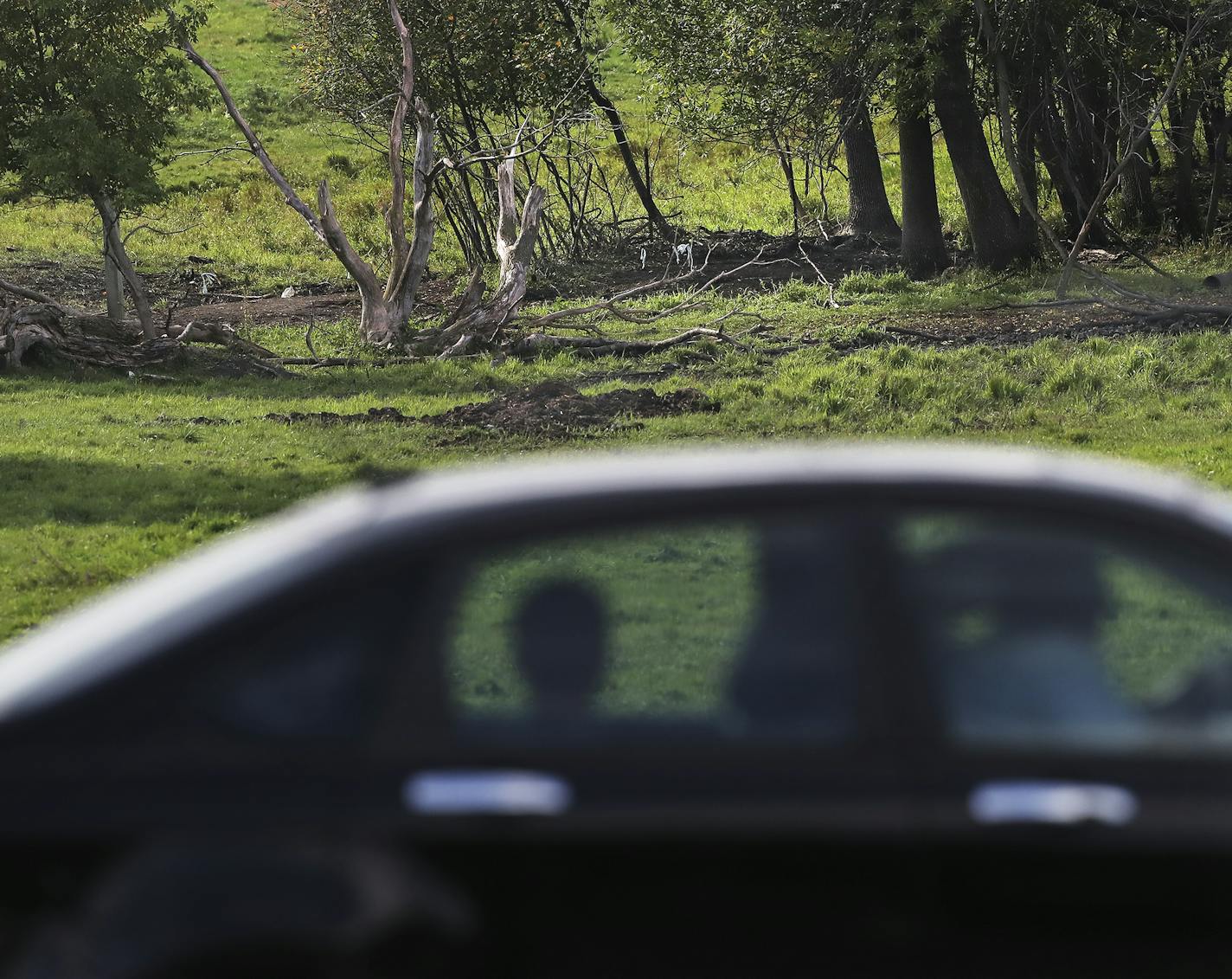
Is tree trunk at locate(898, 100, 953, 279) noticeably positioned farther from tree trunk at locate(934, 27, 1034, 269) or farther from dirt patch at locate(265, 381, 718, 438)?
dirt patch at locate(265, 381, 718, 438)

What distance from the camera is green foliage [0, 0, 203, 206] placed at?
18.7 meters

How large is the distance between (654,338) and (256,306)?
8.89 metres

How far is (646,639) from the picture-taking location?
2752mm

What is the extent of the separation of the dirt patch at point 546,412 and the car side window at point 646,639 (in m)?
11.2

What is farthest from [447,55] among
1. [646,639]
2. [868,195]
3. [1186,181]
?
[646,639]

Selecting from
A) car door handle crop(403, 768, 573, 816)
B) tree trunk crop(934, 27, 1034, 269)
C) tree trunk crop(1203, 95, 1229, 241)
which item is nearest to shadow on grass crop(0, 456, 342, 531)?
car door handle crop(403, 768, 573, 816)

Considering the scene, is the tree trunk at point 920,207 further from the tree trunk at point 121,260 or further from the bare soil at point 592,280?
the tree trunk at point 121,260

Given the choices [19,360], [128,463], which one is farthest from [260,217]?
[128,463]

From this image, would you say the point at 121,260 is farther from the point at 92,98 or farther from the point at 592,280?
the point at 592,280

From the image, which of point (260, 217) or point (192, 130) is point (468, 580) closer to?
point (260, 217)

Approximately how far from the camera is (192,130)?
140ft

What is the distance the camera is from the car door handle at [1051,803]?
2.53m

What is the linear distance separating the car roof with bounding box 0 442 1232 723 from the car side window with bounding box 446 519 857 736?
10 cm

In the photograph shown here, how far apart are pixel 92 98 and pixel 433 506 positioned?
17.9m
